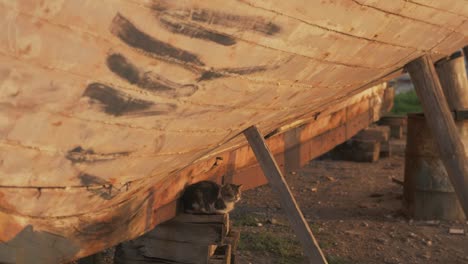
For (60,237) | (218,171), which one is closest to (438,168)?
(218,171)

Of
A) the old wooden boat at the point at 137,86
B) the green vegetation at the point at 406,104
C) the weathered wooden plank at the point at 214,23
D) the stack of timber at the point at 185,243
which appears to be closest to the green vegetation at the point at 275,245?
the stack of timber at the point at 185,243

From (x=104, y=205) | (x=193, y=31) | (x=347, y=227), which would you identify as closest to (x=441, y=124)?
(x=347, y=227)

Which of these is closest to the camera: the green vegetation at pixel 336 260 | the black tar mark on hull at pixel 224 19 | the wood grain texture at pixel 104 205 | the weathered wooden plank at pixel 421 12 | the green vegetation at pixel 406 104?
the black tar mark on hull at pixel 224 19

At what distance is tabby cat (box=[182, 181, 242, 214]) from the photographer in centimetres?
462

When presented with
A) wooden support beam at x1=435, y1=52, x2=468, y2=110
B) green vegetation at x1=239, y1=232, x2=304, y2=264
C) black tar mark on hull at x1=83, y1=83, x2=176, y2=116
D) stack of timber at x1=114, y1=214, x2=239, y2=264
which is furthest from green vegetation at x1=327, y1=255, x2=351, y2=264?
black tar mark on hull at x1=83, y1=83, x2=176, y2=116

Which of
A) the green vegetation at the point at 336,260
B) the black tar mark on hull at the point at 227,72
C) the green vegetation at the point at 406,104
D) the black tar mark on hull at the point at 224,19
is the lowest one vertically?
the green vegetation at the point at 336,260

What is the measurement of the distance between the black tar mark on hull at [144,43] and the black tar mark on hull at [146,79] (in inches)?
3.1

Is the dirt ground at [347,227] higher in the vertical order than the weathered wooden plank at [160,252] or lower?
higher

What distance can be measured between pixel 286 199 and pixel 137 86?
1370 millimetres

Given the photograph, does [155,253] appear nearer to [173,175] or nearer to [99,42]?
[173,175]

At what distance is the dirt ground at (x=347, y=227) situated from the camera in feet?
19.5

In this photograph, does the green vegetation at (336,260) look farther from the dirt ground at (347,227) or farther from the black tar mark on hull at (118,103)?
Result: the black tar mark on hull at (118,103)

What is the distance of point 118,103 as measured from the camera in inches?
114

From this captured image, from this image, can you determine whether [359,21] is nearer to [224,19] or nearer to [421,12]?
[421,12]
